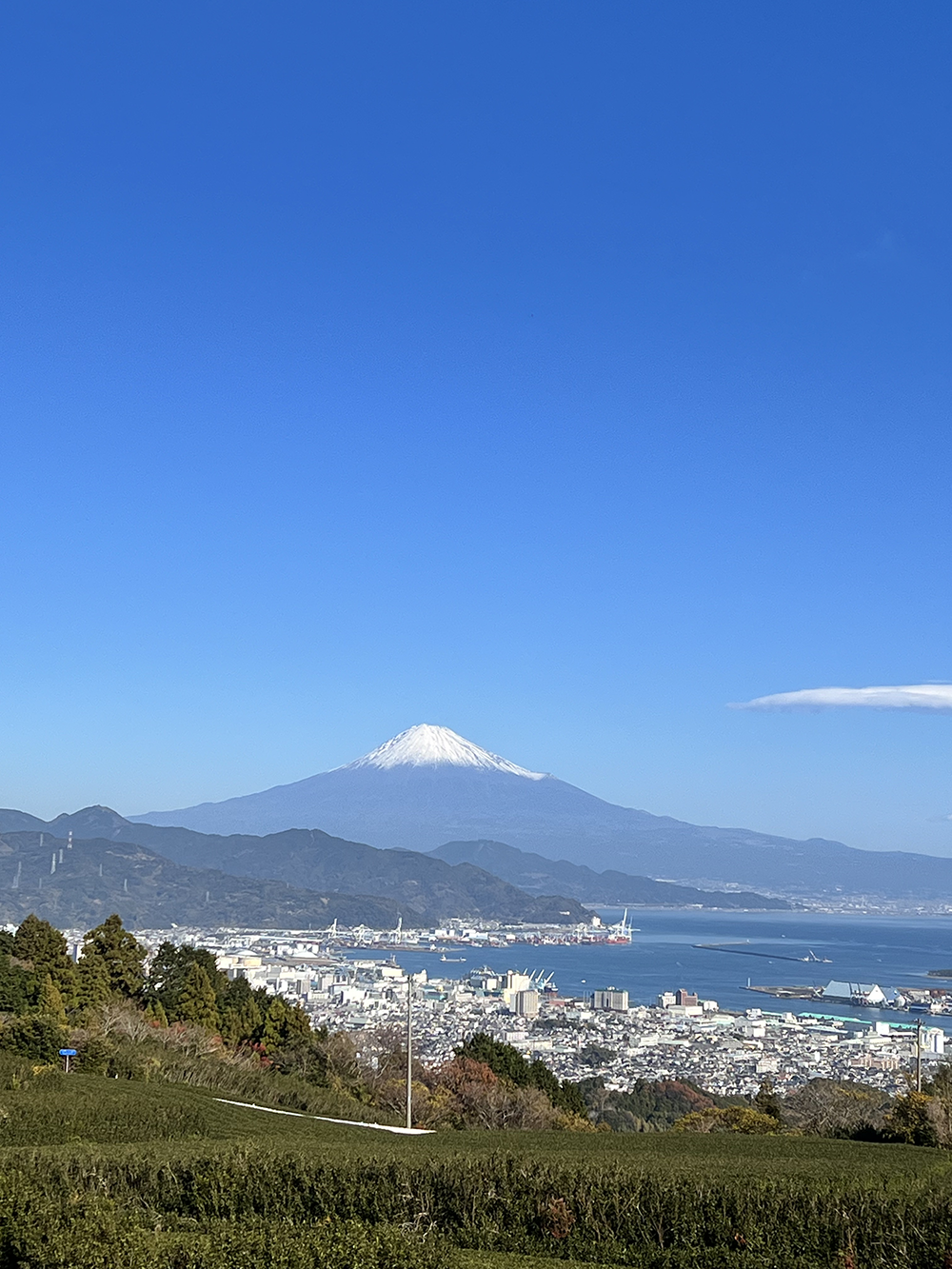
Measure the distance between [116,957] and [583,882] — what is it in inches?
5208

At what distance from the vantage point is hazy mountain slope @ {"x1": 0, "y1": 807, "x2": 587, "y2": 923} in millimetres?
119625

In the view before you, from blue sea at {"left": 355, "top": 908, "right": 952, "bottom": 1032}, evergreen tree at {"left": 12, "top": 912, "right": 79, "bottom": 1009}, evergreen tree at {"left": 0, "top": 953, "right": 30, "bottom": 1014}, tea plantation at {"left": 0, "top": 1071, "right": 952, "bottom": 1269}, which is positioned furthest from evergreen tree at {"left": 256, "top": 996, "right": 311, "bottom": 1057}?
blue sea at {"left": 355, "top": 908, "right": 952, "bottom": 1032}

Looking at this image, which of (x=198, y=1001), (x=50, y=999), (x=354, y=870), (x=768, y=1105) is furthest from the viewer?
(x=354, y=870)

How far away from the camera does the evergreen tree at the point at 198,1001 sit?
2523 centimetres

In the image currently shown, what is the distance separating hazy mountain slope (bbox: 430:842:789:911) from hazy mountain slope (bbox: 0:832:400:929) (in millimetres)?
41949

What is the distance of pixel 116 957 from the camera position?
26078mm

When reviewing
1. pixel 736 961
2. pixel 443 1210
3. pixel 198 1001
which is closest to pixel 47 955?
pixel 198 1001

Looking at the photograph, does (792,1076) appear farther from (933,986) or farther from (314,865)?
(314,865)

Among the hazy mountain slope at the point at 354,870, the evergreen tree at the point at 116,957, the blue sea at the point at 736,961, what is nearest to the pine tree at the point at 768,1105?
the evergreen tree at the point at 116,957

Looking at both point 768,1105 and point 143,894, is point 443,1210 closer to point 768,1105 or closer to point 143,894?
point 768,1105

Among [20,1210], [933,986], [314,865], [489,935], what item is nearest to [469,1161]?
[20,1210]

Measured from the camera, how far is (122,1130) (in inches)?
406

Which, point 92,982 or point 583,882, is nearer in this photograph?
point 92,982

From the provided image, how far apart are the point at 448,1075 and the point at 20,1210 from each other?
20.1 metres
